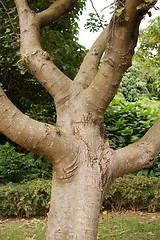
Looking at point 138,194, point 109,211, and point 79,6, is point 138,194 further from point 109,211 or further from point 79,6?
point 79,6

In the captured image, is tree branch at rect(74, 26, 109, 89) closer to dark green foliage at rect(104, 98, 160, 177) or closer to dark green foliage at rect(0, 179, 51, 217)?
dark green foliage at rect(0, 179, 51, 217)

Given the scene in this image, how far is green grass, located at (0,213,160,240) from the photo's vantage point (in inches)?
127

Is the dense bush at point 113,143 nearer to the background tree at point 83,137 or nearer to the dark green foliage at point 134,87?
the background tree at point 83,137

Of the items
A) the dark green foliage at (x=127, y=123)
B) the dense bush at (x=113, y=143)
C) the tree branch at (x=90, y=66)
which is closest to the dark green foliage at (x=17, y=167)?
the dense bush at (x=113, y=143)

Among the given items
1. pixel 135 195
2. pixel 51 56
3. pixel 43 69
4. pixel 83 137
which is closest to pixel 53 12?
pixel 43 69

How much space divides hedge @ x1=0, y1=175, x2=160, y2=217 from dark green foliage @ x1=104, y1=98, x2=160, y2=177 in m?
1.39

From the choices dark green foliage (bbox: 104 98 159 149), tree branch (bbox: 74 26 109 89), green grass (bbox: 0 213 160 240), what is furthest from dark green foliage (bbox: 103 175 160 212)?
tree branch (bbox: 74 26 109 89)

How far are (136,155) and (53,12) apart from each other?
7.70ft

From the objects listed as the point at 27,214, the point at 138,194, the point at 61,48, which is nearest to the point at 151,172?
the point at 138,194

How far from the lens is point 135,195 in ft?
14.0

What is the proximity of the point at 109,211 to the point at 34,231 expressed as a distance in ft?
5.15

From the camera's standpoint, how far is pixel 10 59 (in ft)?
16.6

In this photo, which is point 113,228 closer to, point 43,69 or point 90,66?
point 90,66

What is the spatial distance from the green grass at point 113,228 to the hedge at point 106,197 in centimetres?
20
